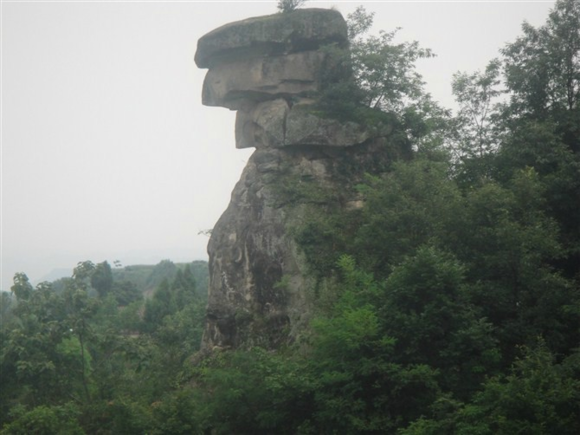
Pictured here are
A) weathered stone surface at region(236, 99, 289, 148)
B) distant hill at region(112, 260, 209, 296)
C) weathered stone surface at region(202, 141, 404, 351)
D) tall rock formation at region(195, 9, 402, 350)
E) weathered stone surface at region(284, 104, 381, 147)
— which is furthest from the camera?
distant hill at region(112, 260, 209, 296)

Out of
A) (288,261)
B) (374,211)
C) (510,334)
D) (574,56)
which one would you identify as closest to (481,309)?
(510,334)

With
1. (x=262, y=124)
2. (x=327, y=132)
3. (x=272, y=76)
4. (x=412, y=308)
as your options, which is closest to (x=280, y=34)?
(x=272, y=76)

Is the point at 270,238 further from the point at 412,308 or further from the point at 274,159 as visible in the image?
the point at 412,308

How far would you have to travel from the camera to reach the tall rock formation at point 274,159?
2125 centimetres

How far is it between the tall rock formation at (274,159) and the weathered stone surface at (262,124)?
4 cm

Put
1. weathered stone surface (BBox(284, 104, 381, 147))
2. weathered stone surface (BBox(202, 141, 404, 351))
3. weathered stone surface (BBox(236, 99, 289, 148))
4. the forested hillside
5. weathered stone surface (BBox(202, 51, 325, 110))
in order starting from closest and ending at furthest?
the forested hillside, weathered stone surface (BBox(202, 141, 404, 351)), weathered stone surface (BBox(284, 104, 381, 147)), weathered stone surface (BBox(236, 99, 289, 148)), weathered stone surface (BBox(202, 51, 325, 110))

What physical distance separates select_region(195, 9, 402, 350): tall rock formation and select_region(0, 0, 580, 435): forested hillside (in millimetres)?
672

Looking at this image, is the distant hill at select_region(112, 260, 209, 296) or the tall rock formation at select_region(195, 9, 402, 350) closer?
the tall rock formation at select_region(195, 9, 402, 350)

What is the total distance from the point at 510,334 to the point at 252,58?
14.2 meters

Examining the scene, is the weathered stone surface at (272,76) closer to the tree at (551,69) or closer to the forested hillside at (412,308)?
A: the forested hillside at (412,308)

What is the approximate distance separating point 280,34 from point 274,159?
15.2 feet

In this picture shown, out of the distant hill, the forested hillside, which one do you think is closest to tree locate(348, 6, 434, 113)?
the forested hillside

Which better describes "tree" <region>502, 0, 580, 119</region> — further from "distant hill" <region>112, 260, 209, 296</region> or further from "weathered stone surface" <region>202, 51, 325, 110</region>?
"distant hill" <region>112, 260, 209, 296</region>

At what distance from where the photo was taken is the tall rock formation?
21.2m
